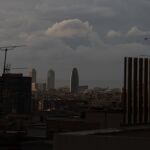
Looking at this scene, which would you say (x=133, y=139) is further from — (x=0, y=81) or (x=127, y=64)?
(x=0, y=81)

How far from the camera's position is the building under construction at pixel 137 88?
180 feet

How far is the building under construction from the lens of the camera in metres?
54.8

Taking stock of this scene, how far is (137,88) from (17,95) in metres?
97.0

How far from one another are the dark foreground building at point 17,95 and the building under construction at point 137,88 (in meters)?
80.1

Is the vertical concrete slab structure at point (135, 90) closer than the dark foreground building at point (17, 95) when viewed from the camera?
Yes

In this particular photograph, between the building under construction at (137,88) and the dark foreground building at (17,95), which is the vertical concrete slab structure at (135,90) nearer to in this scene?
the building under construction at (137,88)

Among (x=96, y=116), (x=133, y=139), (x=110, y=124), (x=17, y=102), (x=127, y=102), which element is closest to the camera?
(x=133, y=139)

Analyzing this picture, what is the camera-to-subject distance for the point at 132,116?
57531 mm

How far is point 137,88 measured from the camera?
185ft

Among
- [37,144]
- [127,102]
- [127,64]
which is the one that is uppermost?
[127,64]

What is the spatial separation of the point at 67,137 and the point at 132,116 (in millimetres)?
34619

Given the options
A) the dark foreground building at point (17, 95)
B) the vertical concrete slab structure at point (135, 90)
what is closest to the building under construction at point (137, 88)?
the vertical concrete slab structure at point (135, 90)

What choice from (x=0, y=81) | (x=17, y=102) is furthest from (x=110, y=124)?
(x=17, y=102)

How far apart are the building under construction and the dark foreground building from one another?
80098mm
